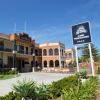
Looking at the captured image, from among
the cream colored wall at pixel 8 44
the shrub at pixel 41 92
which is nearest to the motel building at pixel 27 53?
the cream colored wall at pixel 8 44

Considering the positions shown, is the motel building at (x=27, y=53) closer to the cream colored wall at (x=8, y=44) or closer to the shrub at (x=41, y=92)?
the cream colored wall at (x=8, y=44)

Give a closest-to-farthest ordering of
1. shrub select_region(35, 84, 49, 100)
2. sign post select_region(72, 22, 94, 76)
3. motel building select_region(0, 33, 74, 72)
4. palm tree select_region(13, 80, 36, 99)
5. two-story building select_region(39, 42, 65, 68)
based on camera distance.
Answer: palm tree select_region(13, 80, 36, 99), shrub select_region(35, 84, 49, 100), sign post select_region(72, 22, 94, 76), motel building select_region(0, 33, 74, 72), two-story building select_region(39, 42, 65, 68)

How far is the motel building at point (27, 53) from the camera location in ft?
131

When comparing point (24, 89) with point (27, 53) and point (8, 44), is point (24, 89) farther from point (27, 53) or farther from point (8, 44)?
point (27, 53)

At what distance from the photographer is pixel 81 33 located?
19.6 meters

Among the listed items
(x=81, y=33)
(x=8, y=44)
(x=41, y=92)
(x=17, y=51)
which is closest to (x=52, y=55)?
(x=17, y=51)

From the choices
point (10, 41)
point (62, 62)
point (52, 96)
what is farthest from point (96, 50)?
point (52, 96)

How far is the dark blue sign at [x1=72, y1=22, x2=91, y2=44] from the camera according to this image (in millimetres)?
19266

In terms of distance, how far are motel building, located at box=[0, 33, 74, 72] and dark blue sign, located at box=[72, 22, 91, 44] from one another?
865 inches

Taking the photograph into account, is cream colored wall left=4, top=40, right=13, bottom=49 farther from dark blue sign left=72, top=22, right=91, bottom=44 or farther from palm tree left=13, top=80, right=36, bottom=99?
palm tree left=13, top=80, right=36, bottom=99

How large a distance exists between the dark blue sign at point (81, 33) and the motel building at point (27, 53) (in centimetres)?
2198

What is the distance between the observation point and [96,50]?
58.0 meters

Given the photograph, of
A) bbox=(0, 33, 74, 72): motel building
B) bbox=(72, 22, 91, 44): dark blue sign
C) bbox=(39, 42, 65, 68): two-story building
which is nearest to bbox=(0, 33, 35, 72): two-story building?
bbox=(0, 33, 74, 72): motel building

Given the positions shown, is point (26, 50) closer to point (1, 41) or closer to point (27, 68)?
point (27, 68)
